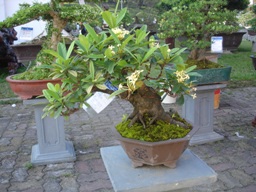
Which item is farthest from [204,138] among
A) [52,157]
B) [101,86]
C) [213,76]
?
[101,86]

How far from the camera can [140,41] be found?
1271 millimetres

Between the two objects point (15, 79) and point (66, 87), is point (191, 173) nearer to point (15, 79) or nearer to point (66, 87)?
point (66, 87)

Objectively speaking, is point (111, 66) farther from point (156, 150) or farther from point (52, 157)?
point (52, 157)

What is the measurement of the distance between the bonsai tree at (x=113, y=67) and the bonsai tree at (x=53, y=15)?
1216 millimetres

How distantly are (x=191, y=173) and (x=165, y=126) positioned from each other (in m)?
0.23

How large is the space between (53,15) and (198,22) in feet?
4.14

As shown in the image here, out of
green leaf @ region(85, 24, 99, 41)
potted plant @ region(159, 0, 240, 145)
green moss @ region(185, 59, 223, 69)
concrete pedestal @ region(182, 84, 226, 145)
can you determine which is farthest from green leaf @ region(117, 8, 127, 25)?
concrete pedestal @ region(182, 84, 226, 145)

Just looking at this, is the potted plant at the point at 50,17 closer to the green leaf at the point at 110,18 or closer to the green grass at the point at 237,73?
the green leaf at the point at 110,18

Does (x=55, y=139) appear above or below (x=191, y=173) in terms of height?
below

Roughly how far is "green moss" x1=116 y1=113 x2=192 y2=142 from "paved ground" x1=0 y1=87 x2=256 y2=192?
3.20ft

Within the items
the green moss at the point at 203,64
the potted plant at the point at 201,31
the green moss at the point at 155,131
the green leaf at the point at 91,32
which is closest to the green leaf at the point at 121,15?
the green leaf at the point at 91,32

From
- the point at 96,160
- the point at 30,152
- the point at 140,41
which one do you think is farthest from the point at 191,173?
the point at 30,152

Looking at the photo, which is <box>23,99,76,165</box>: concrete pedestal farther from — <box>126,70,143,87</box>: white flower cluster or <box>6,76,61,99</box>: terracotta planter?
<box>126,70,143,87</box>: white flower cluster

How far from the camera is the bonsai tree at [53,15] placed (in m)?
2.38
